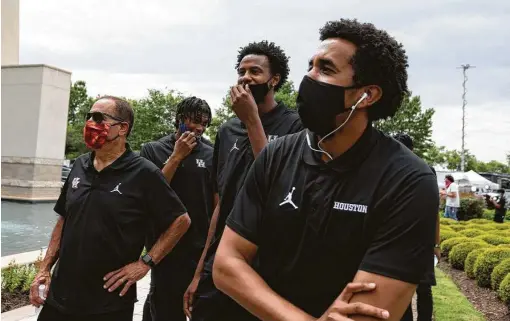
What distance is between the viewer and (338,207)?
1766mm

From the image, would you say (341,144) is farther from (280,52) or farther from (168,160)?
(168,160)

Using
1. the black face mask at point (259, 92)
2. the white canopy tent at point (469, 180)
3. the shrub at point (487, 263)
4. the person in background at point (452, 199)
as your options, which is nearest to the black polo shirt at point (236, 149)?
the black face mask at point (259, 92)

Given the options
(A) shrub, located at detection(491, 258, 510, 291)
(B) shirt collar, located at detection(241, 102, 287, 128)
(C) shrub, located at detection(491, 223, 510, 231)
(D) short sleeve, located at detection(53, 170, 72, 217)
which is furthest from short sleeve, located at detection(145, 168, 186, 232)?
(C) shrub, located at detection(491, 223, 510, 231)

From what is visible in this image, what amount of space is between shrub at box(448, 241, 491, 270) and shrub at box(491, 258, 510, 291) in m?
2.25

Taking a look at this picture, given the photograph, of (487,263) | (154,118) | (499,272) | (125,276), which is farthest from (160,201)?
(154,118)

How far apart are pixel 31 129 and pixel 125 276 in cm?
1751

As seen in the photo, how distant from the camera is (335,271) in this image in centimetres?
178

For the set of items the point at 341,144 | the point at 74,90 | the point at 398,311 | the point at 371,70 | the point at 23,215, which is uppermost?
the point at 74,90

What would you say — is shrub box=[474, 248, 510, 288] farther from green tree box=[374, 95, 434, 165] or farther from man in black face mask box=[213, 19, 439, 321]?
green tree box=[374, 95, 434, 165]

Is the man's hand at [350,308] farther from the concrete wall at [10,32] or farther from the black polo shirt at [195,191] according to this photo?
the concrete wall at [10,32]

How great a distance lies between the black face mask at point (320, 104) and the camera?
6.36ft

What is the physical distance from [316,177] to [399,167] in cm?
29

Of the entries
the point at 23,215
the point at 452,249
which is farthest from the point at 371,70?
the point at 23,215

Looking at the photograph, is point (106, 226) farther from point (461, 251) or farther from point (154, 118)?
point (154, 118)
